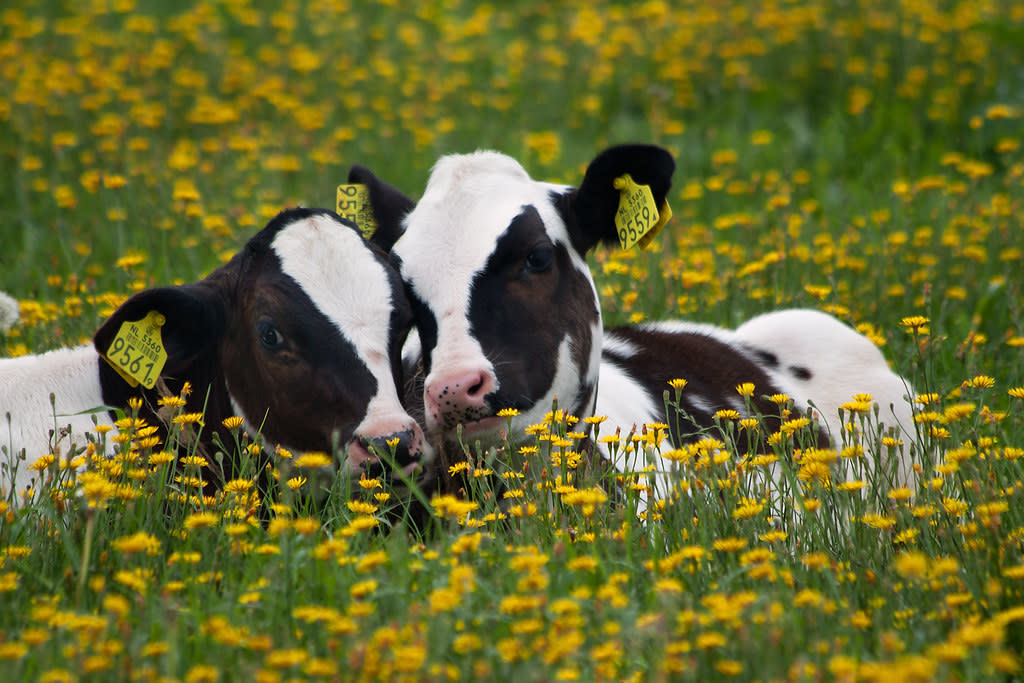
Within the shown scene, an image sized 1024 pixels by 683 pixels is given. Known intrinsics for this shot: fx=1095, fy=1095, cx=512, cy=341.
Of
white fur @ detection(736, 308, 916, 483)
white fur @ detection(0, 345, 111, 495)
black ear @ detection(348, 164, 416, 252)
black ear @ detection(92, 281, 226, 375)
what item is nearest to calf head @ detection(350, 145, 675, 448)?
black ear @ detection(348, 164, 416, 252)

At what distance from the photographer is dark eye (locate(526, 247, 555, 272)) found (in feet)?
13.7

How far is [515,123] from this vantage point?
10.0 m

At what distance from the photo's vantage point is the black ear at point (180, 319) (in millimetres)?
3883

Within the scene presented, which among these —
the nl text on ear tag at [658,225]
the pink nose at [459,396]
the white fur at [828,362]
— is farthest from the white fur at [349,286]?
the white fur at [828,362]

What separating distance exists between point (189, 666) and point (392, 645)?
0.54 meters

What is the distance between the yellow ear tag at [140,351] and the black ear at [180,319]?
1.2 inches

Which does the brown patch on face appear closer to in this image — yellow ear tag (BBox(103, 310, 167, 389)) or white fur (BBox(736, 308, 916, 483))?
yellow ear tag (BBox(103, 310, 167, 389))

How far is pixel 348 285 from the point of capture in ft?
13.0

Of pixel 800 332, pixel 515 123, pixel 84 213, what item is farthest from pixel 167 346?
pixel 515 123

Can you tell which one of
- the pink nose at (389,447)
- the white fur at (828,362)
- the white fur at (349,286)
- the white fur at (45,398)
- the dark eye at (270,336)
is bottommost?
the white fur at (828,362)

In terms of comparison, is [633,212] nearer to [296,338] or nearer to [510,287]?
[510,287]

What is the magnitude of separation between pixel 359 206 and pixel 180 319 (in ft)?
3.92

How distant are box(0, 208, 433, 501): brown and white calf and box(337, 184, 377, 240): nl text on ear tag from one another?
675 mm

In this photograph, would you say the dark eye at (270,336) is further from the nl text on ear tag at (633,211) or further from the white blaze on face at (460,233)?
the nl text on ear tag at (633,211)
